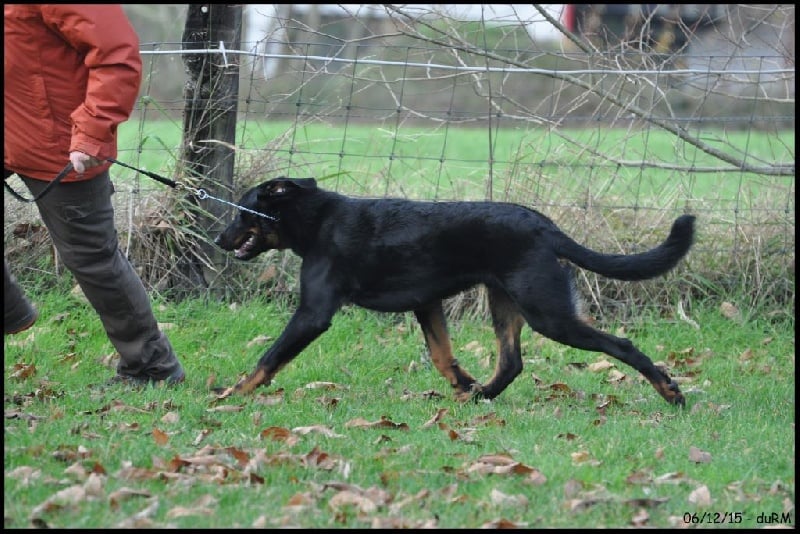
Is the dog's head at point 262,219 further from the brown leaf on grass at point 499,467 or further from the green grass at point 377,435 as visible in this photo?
the brown leaf on grass at point 499,467

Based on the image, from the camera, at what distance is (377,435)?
14.5 ft

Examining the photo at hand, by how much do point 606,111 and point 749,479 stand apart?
14.4 ft

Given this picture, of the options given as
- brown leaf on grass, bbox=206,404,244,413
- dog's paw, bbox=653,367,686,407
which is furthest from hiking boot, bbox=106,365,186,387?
dog's paw, bbox=653,367,686,407

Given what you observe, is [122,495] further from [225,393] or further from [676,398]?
[676,398]

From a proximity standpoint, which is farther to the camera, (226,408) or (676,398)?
(676,398)

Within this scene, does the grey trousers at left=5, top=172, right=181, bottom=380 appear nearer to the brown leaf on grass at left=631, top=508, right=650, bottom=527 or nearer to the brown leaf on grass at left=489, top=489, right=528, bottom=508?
the brown leaf on grass at left=489, top=489, right=528, bottom=508

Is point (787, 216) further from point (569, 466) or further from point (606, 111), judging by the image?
point (569, 466)

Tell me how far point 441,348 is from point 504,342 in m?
0.34

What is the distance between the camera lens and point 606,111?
778 cm

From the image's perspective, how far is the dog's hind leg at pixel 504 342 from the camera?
213 inches

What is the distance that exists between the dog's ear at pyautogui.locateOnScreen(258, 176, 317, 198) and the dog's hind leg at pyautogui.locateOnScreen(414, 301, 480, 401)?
0.92 metres

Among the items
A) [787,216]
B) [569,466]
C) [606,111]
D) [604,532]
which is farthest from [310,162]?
[604,532]

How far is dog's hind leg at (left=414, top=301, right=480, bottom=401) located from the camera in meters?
5.53

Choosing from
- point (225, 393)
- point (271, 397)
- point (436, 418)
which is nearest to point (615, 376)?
point (436, 418)
